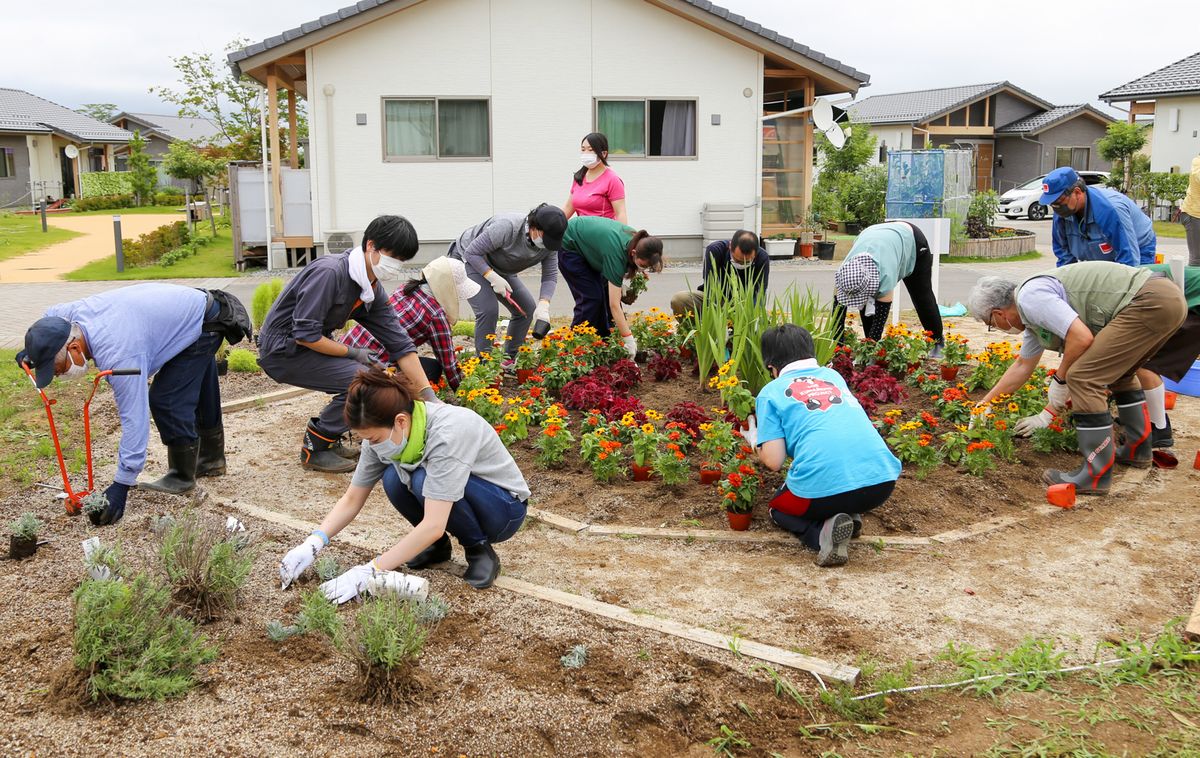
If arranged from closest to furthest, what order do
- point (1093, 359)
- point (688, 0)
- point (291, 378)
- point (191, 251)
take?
1. point (1093, 359)
2. point (291, 378)
3. point (688, 0)
4. point (191, 251)

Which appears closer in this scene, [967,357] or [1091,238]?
[1091,238]

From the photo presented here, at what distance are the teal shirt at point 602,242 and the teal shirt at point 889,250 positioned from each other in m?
1.51

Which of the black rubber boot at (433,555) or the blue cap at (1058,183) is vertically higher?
the blue cap at (1058,183)

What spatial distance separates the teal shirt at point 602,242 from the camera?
7113mm

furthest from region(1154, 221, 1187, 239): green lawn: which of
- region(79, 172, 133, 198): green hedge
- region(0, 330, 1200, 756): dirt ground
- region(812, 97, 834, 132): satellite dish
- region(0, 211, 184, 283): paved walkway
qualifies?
region(79, 172, 133, 198): green hedge

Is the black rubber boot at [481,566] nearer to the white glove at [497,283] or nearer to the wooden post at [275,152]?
the white glove at [497,283]

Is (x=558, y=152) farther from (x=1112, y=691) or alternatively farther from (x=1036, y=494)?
(x=1112, y=691)

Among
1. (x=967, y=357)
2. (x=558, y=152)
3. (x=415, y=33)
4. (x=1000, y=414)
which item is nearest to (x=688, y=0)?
(x=558, y=152)

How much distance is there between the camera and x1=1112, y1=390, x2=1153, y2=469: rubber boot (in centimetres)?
582

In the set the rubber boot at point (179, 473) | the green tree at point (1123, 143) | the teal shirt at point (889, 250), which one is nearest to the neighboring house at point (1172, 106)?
the green tree at point (1123, 143)

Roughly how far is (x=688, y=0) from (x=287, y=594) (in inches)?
546

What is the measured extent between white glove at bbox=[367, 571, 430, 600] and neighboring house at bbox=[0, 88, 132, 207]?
42.6 metres

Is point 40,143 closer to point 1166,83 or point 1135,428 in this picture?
point 1166,83

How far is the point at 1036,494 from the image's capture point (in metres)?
5.43
